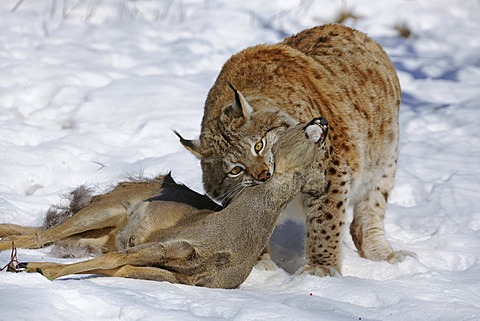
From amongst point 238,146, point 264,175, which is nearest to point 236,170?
point 238,146

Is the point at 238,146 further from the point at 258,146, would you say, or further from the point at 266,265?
the point at 266,265

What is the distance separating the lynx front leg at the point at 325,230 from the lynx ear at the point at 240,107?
68 centimetres

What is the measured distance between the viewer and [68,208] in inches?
204

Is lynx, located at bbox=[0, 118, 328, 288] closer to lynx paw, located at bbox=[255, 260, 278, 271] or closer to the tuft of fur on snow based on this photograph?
the tuft of fur on snow

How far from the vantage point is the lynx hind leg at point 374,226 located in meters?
5.51

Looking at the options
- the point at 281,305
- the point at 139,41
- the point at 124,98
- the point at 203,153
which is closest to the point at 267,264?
the point at 203,153

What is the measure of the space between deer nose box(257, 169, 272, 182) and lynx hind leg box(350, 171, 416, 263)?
1246 millimetres

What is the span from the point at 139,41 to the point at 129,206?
16.3ft

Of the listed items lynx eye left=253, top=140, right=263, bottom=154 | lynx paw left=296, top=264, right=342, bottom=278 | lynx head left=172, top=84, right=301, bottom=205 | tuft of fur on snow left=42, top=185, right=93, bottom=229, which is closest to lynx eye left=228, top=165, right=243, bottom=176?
lynx head left=172, top=84, right=301, bottom=205

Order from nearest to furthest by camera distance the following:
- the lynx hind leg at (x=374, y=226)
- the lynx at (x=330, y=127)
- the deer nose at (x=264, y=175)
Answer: the deer nose at (x=264, y=175) < the lynx at (x=330, y=127) < the lynx hind leg at (x=374, y=226)

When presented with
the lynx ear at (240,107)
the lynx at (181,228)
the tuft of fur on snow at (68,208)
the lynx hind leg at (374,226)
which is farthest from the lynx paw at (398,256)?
the tuft of fur on snow at (68,208)

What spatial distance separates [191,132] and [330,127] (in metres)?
2.33

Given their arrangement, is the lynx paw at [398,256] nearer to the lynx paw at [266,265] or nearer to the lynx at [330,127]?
the lynx at [330,127]

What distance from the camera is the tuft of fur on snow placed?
16.6 feet
